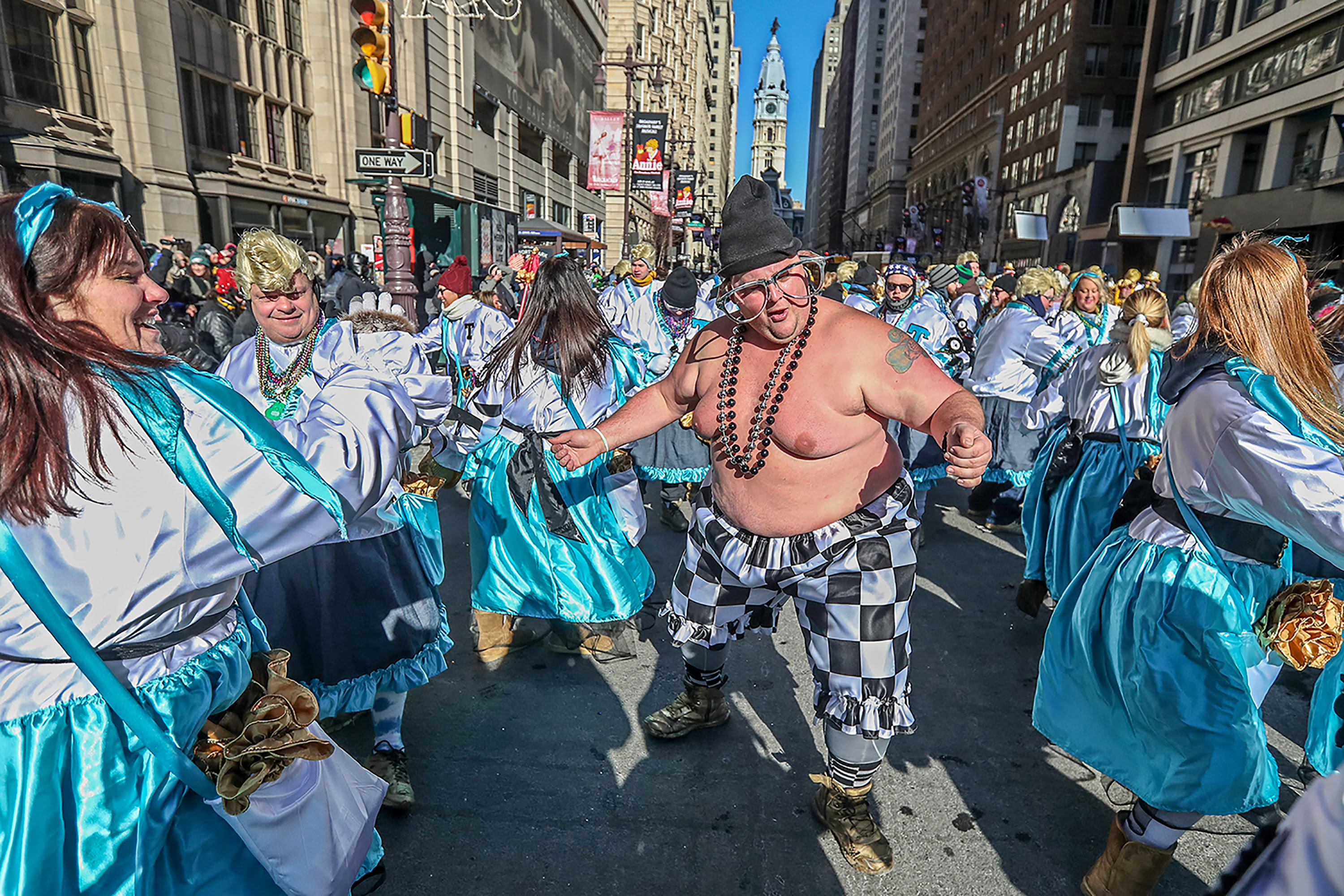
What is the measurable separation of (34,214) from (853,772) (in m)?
2.60

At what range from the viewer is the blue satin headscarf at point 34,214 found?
1226 millimetres

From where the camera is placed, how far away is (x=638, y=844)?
2688mm

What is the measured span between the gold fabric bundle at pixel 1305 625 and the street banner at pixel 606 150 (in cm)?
2299

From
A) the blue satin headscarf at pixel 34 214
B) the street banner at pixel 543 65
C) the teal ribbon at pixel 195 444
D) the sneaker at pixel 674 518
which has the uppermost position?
the street banner at pixel 543 65

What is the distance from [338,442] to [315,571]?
4.27ft

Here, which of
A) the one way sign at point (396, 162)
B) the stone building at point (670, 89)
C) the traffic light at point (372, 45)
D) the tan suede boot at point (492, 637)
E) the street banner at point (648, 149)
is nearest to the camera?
the tan suede boot at point (492, 637)

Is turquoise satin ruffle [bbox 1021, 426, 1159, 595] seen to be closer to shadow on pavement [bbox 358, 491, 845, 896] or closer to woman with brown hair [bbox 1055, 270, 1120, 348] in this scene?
shadow on pavement [bbox 358, 491, 845, 896]

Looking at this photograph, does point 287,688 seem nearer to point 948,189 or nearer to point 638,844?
point 638,844

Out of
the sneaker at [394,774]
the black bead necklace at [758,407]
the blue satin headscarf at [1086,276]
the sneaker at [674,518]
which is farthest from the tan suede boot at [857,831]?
the blue satin headscarf at [1086,276]

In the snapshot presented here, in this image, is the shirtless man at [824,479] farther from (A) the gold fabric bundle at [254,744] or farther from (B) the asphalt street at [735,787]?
(A) the gold fabric bundle at [254,744]

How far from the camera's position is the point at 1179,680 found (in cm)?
222

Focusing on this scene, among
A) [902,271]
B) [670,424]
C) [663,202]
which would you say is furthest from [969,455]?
[663,202]

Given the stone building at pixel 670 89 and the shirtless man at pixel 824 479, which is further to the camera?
the stone building at pixel 670 89

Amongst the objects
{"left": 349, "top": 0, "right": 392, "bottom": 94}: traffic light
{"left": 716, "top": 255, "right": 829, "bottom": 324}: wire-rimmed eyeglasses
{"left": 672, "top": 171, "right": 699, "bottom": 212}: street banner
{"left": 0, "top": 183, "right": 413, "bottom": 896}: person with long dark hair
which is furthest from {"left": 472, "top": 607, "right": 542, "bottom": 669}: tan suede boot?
{"left": 672, "top": 171, "right": 699, "bottom": 212}: street banner
